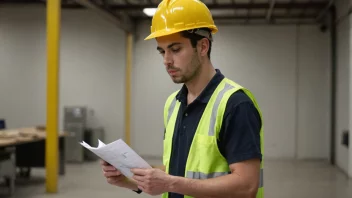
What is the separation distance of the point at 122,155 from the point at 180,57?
421 millimetres

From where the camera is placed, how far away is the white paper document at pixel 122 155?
60.0 inches

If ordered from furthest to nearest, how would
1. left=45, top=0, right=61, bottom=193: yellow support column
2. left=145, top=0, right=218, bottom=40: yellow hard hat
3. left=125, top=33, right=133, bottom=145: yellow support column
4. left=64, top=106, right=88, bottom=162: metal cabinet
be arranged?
1. left=125, top=33, right=133, bottom=145: yellow support column
2. left=64, top=106, right=88, bottom=162: metal cabinet
3. left=45, top=0, right=61, bottom=193: yellow support column
4. left=145, top=0, right=218, bottom=40: yellow hard hat

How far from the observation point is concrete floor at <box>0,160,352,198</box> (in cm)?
670

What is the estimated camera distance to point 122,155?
5.08ft

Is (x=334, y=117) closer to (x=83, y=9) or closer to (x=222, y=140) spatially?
(x=83, y=9)

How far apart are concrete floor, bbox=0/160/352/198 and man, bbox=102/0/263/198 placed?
5.07 m

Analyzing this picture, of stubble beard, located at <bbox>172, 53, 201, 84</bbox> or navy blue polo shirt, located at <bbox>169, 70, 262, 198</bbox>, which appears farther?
stubble beard, located at <bbox>172, 53, 201, 84</bbox>

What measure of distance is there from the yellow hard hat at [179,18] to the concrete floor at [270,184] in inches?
205

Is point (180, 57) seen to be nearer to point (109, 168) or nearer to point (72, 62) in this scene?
point (109, 168)

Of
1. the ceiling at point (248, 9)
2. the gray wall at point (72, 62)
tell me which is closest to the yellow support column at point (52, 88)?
the ceiling at point (248, 9)

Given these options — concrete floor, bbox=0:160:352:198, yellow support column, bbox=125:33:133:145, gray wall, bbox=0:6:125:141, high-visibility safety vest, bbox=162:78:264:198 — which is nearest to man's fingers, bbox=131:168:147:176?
high-visibility safety vest, bbox=162:78:264:198

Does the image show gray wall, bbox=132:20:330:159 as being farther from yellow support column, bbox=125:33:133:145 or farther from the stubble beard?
the stubble beard

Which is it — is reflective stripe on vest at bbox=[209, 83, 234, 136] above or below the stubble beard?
below

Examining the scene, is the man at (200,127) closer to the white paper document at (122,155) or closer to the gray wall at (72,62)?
the white paper document at (122,155)
